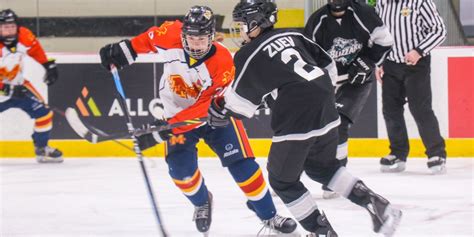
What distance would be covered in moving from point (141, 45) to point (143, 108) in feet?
9.11

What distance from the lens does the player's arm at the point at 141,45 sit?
10.7ft

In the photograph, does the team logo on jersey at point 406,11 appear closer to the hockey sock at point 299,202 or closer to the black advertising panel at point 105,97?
the black advertising panel at point 105,97

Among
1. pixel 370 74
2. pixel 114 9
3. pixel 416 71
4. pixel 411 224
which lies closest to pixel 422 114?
pixel 416 71

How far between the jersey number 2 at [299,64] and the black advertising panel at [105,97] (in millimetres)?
3220

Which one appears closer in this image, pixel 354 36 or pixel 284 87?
pixel 284 87

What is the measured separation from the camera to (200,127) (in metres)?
3.26

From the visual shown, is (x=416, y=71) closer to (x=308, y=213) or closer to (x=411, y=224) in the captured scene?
(x=411, y=224)

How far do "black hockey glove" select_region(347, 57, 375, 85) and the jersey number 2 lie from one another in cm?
131

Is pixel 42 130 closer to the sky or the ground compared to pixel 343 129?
closer to the ground

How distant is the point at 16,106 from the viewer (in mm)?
5941

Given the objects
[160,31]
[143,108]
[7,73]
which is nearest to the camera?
[160,31]

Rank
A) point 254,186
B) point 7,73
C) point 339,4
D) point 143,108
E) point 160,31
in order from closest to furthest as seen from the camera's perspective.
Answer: point 254,186
point 160,31
point 339,4
point 7,73
point 143,108

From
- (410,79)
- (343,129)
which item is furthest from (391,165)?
(343,129)

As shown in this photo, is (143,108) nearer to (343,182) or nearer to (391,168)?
(391,168)
